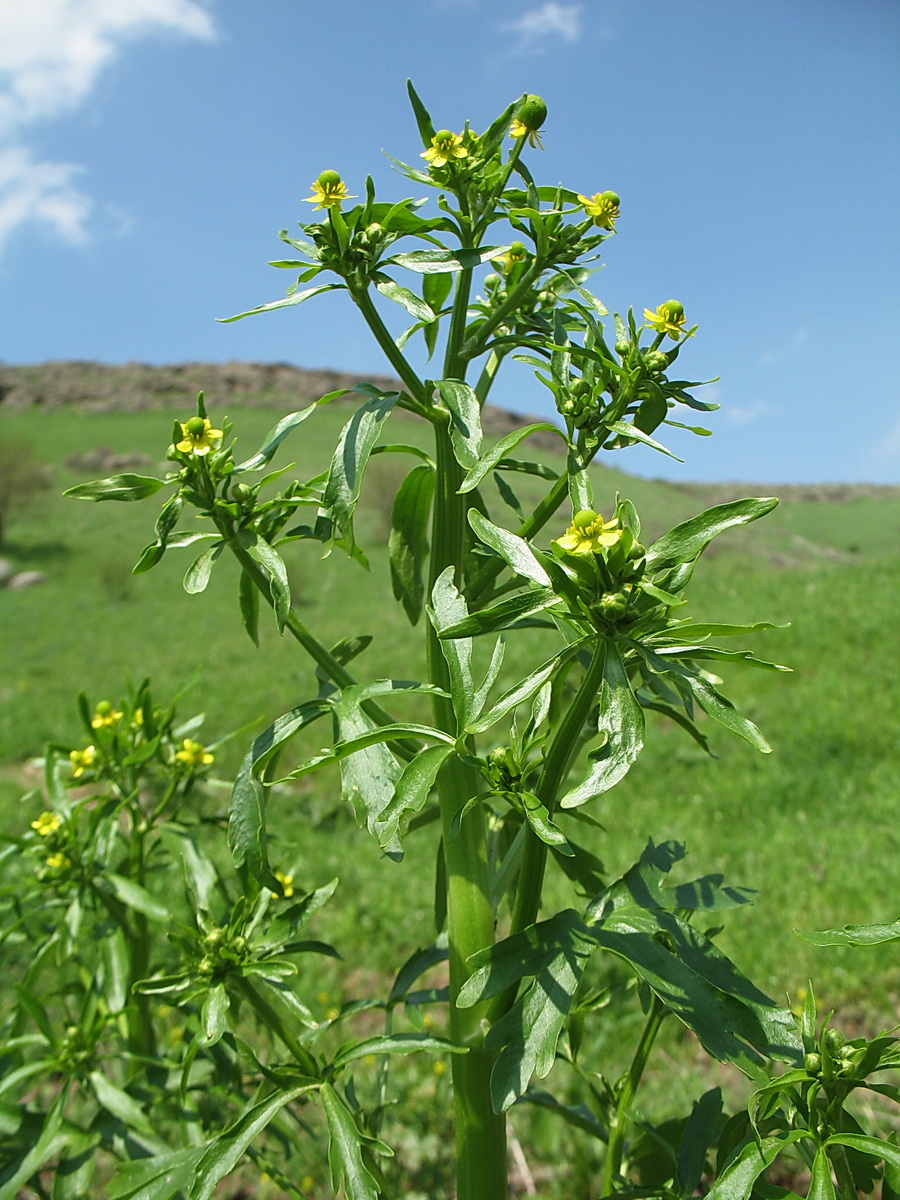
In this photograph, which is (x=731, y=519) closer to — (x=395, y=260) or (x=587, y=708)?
(x=587, y=708)

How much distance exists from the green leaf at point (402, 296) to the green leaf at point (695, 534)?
0.46 meters

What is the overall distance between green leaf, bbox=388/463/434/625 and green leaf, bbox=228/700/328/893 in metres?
0.32

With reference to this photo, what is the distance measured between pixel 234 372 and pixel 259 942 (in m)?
81.9

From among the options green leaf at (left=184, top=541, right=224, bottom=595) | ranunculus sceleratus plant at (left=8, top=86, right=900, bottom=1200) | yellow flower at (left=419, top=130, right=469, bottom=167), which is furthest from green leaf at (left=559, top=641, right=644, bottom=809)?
yellow flower at (left=419, top=130, right=469, bottom=167)

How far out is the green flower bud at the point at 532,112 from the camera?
129 cm

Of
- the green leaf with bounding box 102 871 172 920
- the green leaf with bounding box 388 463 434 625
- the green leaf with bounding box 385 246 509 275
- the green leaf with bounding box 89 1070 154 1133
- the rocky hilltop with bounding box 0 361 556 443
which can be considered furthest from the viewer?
the rocky hilltop with bounding box 0 361 556 443

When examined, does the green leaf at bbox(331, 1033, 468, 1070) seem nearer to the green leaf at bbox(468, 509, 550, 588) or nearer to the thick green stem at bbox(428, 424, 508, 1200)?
the thick green stem at bbox(428, 424, 508, 1200)

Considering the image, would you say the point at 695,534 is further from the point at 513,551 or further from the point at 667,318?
the point at 667,318

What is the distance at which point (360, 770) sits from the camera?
3.92ft

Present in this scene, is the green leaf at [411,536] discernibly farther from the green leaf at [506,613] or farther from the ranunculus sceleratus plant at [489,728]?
the green leaf at [506,613]

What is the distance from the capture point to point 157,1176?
1329 millimetres

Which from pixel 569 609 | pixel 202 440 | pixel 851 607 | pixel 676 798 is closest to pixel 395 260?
pixel 202 440

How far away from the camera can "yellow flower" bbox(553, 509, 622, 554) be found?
0.92 m

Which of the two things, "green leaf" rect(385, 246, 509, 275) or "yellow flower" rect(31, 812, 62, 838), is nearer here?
"green leaf" rect(385, 246, 509, 275)
